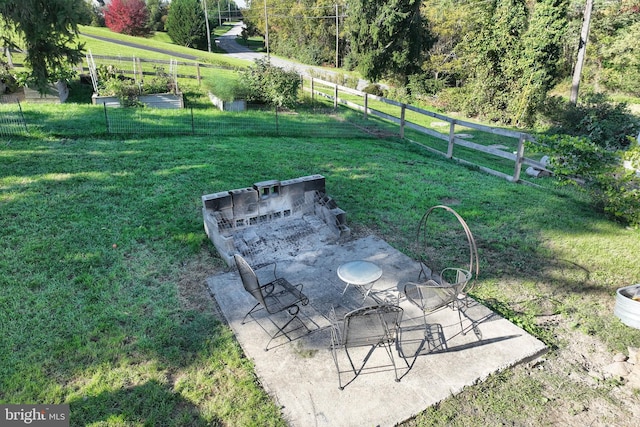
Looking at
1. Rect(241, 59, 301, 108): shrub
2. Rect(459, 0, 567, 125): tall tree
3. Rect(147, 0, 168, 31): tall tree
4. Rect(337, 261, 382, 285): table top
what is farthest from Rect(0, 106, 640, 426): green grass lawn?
Rect(147, 0, 168, 31): tall tree

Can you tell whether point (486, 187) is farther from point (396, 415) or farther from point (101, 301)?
point (101, 301)

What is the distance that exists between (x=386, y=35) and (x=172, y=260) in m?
22.4

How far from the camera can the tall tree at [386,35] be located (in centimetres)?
2279

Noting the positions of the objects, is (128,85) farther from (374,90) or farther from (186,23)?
(186,23)

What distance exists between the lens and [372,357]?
380 centimetres

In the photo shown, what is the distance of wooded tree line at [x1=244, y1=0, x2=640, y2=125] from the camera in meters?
18.1

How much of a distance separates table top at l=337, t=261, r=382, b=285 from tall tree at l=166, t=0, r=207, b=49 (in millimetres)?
44836

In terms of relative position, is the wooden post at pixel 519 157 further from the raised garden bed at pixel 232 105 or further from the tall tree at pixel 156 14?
the tall tree at pixel 156 14

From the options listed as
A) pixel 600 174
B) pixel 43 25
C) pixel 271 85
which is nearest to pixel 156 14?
pixel 271 85

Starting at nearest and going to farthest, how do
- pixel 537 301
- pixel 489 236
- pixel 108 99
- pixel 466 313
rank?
pixel 466 313
pixel 537 301
pixel 489 236
pixel 108 99

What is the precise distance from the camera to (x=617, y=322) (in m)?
4.37

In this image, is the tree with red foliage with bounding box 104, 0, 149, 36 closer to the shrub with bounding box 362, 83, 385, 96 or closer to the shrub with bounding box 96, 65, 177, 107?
the shrub with bounding box 362, 83, 385, 96

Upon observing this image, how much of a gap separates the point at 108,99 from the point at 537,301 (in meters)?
14.8

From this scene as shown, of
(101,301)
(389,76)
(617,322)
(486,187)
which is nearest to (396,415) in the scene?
(617,322)
